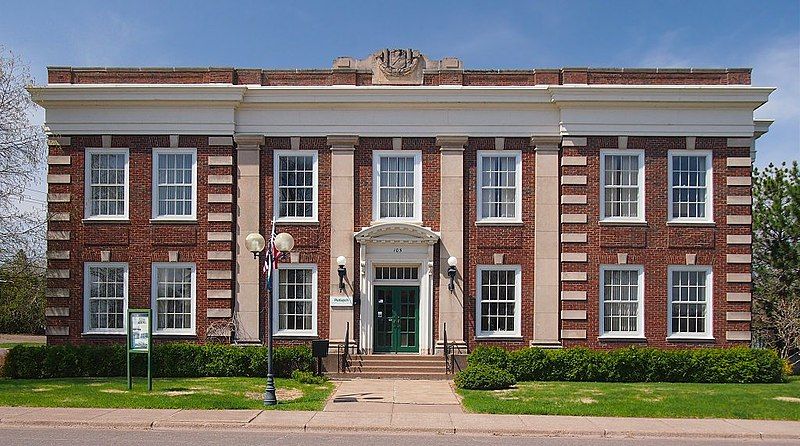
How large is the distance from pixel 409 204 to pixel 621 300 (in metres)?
7.26

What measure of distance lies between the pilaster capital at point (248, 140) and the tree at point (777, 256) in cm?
1732

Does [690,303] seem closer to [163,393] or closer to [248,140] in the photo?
[248,140]

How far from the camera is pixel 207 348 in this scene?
23234 mm

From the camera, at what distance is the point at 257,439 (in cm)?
1392

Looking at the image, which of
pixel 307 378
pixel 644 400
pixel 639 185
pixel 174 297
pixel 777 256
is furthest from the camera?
pixel 777 256

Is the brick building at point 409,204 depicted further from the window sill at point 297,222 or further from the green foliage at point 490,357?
the green foliage at point 490,357

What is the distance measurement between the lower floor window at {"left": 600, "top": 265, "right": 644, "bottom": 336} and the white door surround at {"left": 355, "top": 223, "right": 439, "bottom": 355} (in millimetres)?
5388

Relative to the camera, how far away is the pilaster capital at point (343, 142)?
81.4 feet

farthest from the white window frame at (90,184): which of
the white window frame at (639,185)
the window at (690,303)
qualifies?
the window at (690,303)

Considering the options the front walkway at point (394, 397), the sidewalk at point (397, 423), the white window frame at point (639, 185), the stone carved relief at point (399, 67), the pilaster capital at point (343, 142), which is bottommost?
the front walkway at point (394, 397)

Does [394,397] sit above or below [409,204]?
below

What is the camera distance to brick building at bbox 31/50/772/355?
24516 mm

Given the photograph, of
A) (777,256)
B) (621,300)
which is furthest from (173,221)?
(777,256)

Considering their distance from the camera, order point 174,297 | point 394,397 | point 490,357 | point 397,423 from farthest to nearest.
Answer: point 174,297
point 490,357
point 394,397
point 397,423
